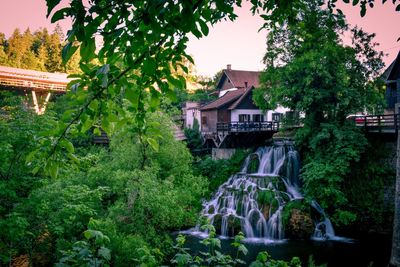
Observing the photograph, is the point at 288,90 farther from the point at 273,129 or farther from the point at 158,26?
the point at 158,26

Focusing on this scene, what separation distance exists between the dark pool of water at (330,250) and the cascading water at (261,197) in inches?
47.6

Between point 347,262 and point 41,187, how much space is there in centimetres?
1457

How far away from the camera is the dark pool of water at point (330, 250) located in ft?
48.4

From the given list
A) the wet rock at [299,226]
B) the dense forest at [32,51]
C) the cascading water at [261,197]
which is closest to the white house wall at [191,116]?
the cascading water at [261,197]

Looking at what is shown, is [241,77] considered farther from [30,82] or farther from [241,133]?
[30,82]

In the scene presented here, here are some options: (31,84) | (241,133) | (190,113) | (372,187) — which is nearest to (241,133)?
(241,133)

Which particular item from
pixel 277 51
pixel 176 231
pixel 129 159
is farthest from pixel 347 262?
pixel 277 51

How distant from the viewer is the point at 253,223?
754 inches

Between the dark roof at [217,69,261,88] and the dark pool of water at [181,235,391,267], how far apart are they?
26.6 m

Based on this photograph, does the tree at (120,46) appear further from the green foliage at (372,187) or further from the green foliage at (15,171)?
the green foliage at (372,187)

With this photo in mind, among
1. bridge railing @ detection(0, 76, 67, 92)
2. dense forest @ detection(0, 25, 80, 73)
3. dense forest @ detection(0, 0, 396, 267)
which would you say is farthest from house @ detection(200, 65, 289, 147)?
dense forest @ detection(0, 25, 80, 73)

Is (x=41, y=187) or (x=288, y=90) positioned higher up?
(x=288, y=90)

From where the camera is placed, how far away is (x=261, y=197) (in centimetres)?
2022

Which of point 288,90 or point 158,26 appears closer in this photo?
point 158,26
